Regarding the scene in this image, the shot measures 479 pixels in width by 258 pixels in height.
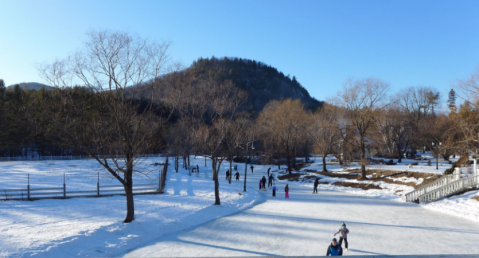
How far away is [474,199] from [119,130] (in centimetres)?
2165

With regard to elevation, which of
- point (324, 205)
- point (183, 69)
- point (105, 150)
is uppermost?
point (183, 69)

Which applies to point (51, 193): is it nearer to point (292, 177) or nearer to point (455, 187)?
point (455, 187)

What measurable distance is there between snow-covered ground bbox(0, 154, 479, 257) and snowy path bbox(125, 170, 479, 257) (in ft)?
0.12

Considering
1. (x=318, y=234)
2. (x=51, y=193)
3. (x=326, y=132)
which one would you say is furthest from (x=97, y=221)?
(x=326, y=132)

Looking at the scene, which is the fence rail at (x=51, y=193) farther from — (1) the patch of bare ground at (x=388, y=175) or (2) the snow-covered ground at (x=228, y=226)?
(1) the patch of bare ground at (x=388, y=175)

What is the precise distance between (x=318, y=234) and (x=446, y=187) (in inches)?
538

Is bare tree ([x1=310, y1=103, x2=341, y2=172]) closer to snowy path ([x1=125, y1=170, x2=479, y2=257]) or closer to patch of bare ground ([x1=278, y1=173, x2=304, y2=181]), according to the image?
patch of bare ground ([x1=278, y1=173, x2=304, y2=181])

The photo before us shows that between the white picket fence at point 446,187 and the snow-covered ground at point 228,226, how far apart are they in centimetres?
94

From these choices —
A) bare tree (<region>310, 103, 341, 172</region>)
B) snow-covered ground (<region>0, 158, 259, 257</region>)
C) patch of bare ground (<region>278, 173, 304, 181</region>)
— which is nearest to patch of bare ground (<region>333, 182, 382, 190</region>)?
patch of bare ground (<region>278, 173, 304, 181</region>)

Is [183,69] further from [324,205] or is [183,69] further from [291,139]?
[291,139]

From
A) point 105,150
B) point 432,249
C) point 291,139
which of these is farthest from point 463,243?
point 291,139

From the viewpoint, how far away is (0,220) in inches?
567

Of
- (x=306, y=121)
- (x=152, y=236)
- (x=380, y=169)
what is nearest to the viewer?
(x=152, y=236)

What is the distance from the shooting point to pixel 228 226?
14.8 metres
